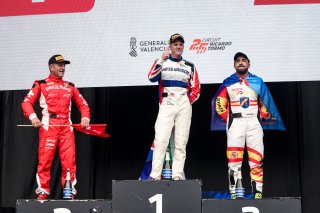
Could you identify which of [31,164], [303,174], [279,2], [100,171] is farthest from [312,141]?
[31,164]

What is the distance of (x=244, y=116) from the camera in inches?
Result: 229

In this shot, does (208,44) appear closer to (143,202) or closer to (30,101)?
(30,101)

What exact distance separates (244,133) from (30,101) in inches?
78.5

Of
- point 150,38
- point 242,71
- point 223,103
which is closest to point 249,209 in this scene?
point 223,103

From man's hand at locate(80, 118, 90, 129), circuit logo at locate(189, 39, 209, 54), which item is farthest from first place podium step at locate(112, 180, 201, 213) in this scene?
circuit logo at locate(189, 39, 209, 54)

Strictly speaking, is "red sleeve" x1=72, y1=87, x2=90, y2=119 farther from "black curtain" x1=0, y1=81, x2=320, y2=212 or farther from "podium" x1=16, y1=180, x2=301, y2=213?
"podium" x1=16, y1=180, x2=301, y2=213

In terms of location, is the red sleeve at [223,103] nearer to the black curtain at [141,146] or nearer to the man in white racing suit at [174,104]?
the man in white racing suit at [174,104]

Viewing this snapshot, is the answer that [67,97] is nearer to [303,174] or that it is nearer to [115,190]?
[115,190]

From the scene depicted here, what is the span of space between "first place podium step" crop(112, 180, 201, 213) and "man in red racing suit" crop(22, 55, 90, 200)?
182 cm

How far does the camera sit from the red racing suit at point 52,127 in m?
5.79

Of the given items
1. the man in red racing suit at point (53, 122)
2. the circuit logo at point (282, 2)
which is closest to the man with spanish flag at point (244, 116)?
the circuit logo at point (282, 2)

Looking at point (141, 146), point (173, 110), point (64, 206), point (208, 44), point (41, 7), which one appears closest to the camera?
point (64, 206)

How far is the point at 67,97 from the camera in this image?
5.95 metres

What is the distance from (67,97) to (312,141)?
2.83 meters
